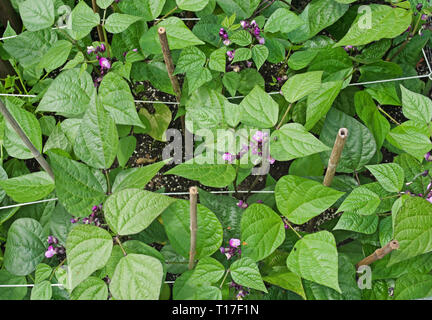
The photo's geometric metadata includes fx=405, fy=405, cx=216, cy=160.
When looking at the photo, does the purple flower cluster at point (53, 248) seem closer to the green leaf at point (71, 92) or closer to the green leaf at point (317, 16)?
the green leaf at point (71, 92)

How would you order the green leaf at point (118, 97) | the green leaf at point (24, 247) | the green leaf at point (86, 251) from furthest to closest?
the green leaf at point (118, 97)
the green leaf at point (24, 247)
the green leaf at point (86, 251)

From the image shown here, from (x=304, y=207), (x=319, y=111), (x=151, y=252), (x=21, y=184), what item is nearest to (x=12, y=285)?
(x=21, y=184)

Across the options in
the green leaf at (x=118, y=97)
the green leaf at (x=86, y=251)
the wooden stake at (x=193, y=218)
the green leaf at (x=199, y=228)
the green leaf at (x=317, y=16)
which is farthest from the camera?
the green leaf at (x=317, y=16)

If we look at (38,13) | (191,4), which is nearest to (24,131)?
(38,13)

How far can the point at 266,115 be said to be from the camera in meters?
1.08

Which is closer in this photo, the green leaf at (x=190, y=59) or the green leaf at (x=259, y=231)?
the green leaf at (x=259, y=231)

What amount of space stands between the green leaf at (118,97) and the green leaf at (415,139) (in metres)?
0.74

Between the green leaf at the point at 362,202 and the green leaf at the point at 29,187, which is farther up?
the green leaf at the point at 29,187

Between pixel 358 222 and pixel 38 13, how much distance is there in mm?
1110

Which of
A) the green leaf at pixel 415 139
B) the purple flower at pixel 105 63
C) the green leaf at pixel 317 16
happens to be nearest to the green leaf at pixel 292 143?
the green leaf at pixel 415 139

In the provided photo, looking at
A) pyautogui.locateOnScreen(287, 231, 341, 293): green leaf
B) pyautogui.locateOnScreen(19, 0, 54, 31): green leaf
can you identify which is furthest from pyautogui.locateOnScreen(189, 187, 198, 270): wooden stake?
pyautogui.locateOnScreen(19, 0, 54, 31): green leaf

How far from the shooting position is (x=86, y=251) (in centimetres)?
90

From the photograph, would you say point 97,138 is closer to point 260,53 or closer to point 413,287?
point 260,53

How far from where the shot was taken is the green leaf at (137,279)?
85 centimetres
